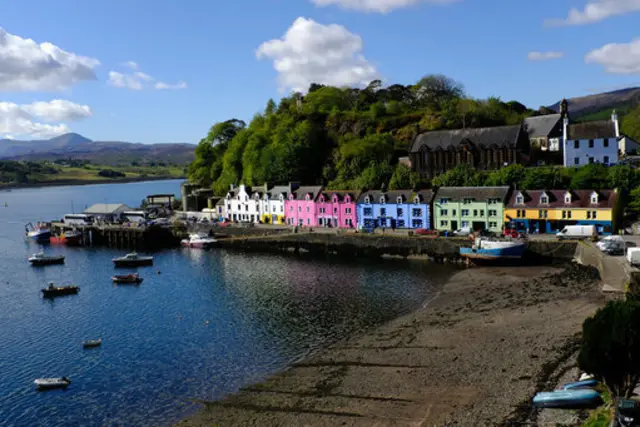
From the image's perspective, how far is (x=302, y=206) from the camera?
7619cm

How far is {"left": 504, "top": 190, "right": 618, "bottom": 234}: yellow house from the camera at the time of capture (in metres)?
53.4

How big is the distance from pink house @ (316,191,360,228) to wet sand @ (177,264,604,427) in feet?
110

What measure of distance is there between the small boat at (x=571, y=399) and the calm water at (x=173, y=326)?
13.6 metres

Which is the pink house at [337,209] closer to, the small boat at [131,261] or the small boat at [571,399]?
the small boat at [131,261]

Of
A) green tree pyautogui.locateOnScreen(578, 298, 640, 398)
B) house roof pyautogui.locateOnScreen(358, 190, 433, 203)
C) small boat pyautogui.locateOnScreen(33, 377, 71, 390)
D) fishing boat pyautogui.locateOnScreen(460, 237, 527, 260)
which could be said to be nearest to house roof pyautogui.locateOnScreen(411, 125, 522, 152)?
house roof pyautogui.locateOnScreen(358, 190, 433, 203)

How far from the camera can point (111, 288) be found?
51.0 meters

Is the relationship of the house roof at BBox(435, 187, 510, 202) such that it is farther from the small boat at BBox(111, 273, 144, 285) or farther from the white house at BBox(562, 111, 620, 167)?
the small boat at BBox(111, 273, 144, 285)

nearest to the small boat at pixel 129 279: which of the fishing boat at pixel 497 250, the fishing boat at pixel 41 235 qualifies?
the fishing boat at pixel 497 250

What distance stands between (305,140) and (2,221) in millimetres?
77297

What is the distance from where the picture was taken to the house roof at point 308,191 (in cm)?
7529

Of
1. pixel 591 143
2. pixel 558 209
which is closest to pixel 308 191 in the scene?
pixel 558 209

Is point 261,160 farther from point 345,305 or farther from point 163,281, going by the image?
point 345,305

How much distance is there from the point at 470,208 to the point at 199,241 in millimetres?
36435

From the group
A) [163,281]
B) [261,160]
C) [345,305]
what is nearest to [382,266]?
[345,305]
